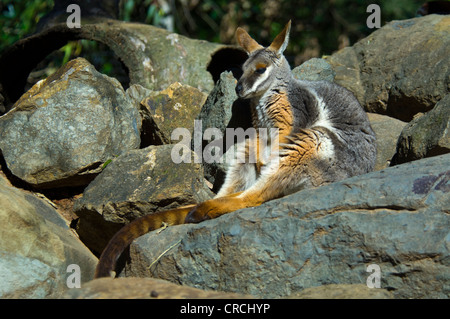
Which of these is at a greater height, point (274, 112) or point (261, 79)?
point (261, 79)

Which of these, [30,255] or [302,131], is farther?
[302,131]

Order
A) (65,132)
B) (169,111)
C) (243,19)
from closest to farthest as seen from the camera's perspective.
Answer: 1. (65,132)
2. (169,111)
3. (243,19)

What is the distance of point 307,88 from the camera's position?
686 cm

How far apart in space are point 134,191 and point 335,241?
245 cm

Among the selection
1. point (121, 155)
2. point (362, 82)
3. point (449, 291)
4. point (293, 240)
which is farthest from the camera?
point (362, 82)

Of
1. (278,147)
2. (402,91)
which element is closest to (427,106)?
(402,91)

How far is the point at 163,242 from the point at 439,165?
252 centimetres

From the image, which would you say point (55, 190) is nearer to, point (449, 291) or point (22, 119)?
point (22, 119)

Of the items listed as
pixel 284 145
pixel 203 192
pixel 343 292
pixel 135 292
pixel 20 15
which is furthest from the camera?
pixel 20 15

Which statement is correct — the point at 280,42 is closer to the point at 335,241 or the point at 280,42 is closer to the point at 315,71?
the point at 315,71

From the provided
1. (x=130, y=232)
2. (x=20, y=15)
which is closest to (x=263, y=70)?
(x=130, y=232)

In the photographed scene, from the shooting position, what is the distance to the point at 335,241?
15.3ft

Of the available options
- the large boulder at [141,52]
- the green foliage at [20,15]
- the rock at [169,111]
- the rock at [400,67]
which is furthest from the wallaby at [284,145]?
the green foliage at [20,15]

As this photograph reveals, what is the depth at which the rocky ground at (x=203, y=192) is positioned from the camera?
4.52m
